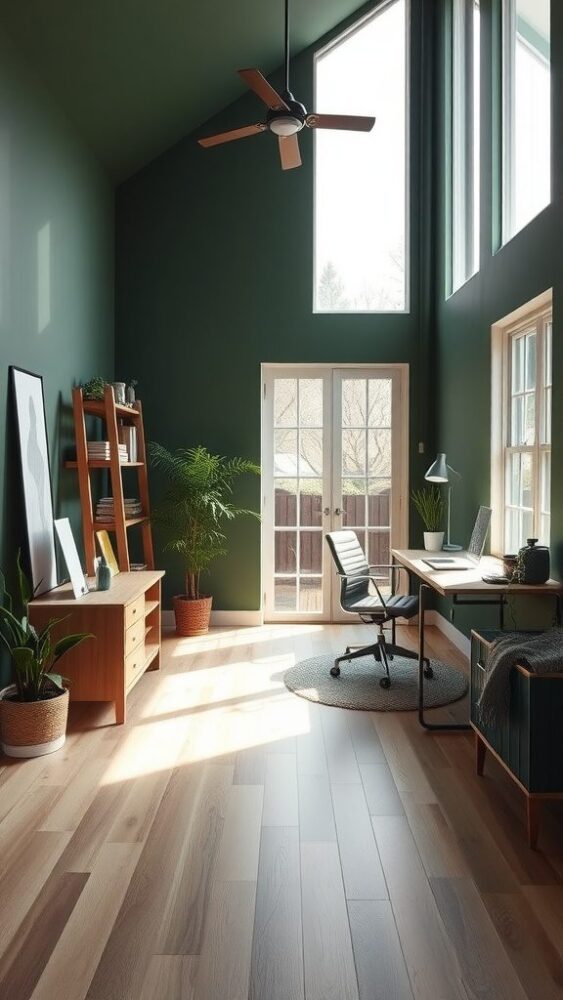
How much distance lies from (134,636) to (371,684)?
1.46 metres

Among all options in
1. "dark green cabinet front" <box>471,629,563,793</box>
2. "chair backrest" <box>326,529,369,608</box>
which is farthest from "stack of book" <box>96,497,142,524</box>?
"dark green cabinet front" <box>471,629,563,793</box>

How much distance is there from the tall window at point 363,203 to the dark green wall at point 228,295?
11 centimetres

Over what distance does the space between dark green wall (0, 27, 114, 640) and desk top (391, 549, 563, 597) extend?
2199 mm

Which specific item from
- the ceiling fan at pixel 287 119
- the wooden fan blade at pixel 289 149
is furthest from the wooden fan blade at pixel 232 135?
the wooden fan blade at pixel 289 149

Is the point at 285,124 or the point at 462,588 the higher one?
the point at 285,124

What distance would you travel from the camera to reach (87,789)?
3.02 metres

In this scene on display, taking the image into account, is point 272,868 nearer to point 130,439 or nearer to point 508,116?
point 130,439

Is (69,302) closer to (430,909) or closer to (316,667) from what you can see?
(316,667)

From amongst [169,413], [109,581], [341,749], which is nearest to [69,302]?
[169,413]

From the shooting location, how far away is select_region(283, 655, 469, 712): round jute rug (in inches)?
162

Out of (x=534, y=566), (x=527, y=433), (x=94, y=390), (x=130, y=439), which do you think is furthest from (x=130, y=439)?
(x=534, y=566)

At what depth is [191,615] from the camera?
586 centimetres

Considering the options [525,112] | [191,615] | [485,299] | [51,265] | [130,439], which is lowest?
[191,615]

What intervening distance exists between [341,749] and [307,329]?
3.80m
